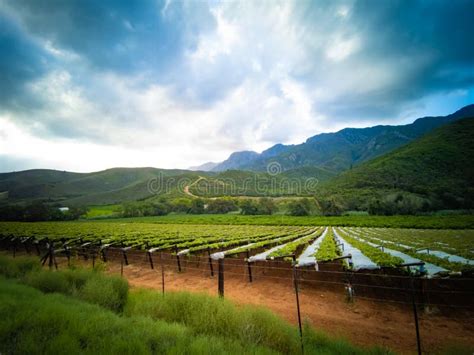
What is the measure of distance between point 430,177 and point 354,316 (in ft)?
354

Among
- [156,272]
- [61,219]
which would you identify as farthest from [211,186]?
[156,272]

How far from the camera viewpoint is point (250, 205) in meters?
93.3

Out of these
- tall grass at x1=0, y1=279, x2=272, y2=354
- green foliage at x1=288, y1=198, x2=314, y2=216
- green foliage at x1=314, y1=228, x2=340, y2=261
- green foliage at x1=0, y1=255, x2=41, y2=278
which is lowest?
green foliage at x1=288, y1=198, x2=314, y2=216

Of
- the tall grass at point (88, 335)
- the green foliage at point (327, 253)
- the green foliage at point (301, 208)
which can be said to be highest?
the tall grass at point (88, 335)

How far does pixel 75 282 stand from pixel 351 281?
10753mm

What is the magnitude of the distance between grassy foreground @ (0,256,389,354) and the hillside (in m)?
89.6

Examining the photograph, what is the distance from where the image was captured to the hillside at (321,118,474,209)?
73.9 m

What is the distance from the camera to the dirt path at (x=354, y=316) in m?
5.68

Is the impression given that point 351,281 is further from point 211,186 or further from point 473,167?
point 211,186

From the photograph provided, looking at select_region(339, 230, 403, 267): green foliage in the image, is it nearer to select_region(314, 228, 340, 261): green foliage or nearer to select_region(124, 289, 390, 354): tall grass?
select_region(314, 228, 340, 261): green foliage
